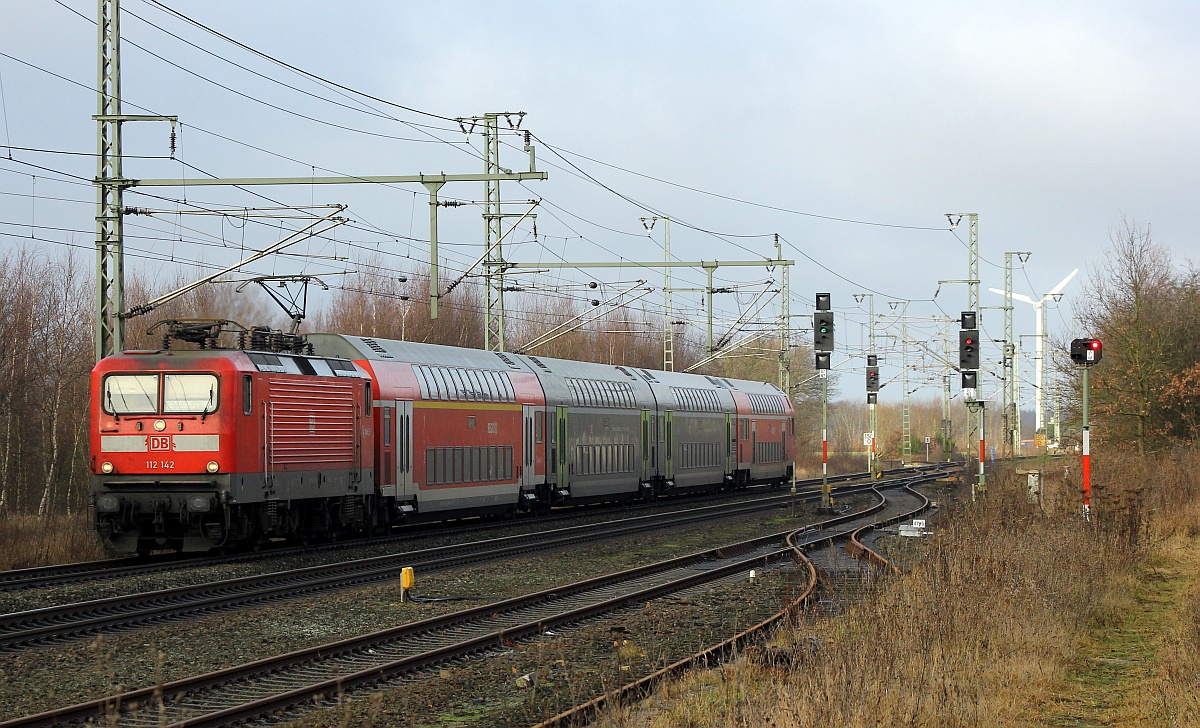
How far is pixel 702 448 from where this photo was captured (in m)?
41.8

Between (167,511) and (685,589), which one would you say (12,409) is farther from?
(685,589)

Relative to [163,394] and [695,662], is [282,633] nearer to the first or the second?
[695,662]

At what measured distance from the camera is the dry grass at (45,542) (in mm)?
19438

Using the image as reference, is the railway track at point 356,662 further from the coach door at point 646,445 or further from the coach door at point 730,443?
the coach door at point 730,443

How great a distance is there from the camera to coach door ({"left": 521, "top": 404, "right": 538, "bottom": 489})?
3001 cm

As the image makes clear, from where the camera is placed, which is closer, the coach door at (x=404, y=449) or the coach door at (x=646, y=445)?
the coach door at (x=404, y=449)

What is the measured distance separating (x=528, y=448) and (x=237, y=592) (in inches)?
568

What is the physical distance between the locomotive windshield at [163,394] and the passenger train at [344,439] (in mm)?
22

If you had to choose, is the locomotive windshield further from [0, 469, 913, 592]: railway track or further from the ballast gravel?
the ballast gravel

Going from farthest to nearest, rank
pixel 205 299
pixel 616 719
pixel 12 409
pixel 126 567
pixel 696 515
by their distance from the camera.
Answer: pixel 205 299
pixel 12 409
pixel 696 515
pixel 126 567
pixel 616 719

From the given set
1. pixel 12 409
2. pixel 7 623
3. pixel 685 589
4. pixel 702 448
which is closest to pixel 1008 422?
pixel 702 448

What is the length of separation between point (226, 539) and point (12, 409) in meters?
21.7

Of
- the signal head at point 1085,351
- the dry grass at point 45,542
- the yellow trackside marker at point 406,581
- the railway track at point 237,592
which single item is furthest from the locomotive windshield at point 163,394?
the signal head at point 1085,351

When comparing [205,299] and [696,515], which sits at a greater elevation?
[205,299]
